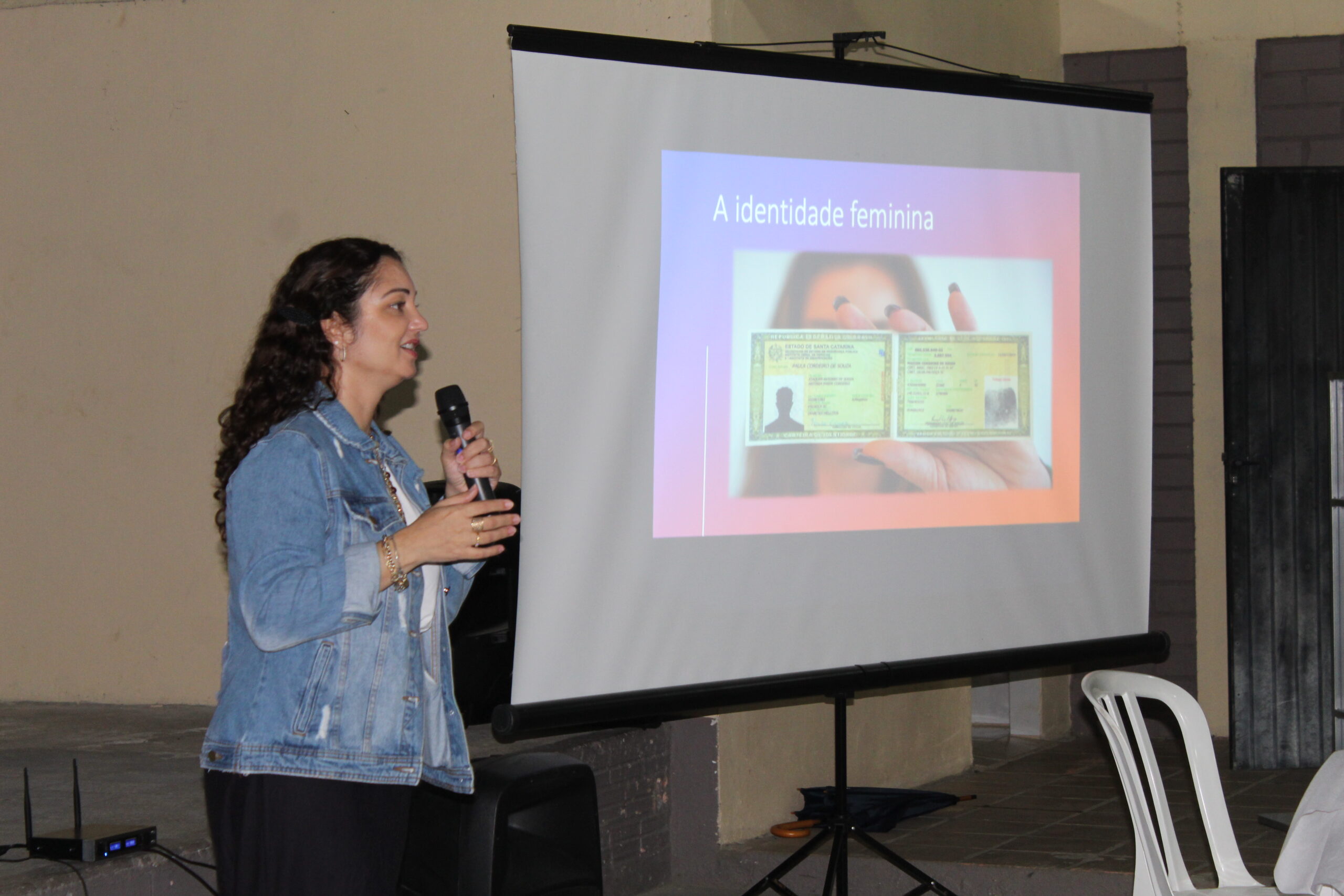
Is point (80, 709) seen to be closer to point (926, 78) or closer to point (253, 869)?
point (253, 869)

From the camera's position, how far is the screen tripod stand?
312 cm

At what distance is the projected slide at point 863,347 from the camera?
115 inches

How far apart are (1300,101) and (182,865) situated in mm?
4853

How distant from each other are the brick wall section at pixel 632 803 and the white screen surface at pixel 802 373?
2.45 ft

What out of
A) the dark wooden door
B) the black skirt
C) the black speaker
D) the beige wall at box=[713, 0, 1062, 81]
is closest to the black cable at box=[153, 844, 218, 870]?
the black speaker

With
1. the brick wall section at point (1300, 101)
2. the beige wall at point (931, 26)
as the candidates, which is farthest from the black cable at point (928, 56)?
the brick wall section at point (1300, 101)

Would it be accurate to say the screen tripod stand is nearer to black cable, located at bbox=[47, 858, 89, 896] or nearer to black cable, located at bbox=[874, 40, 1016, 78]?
black cable, located at bbox=[47, 858, 89, 896]

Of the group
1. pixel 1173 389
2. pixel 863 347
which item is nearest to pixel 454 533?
pixel 863 347

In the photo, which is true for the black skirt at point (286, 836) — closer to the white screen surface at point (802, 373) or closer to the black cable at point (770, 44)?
the white screen surface at point (802, 373)

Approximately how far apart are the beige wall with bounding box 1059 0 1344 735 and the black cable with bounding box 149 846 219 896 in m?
4.15

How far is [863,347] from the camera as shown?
3.10 metres

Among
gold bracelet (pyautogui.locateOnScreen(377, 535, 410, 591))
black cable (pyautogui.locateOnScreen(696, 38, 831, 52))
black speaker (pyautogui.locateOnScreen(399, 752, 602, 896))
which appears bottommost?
black speaker (pyautogui.locateOnScreen(399, 752, 602, 896))

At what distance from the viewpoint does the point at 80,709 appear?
4.41 metres

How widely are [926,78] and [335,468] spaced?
71.9 inches
